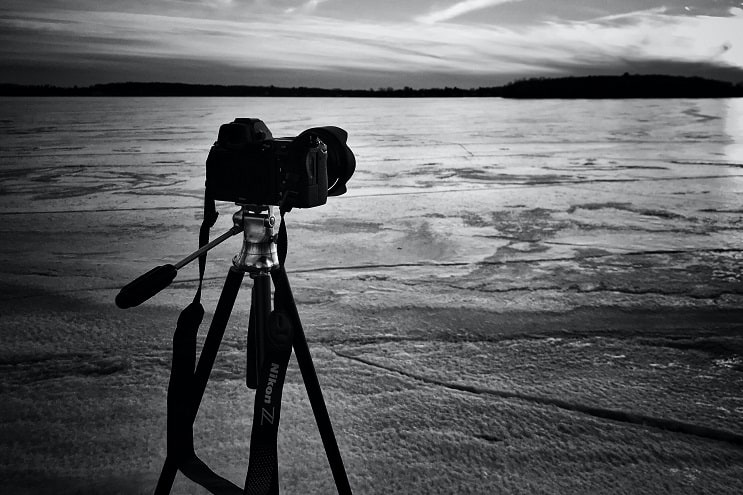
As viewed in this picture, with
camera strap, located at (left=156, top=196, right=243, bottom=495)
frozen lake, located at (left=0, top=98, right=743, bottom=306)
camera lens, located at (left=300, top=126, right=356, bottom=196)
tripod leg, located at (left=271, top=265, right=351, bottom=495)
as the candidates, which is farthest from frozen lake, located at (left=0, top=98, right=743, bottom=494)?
camera lens, located at (left=300, top=126, right=356, bottom=196)

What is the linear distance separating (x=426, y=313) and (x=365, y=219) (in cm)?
269

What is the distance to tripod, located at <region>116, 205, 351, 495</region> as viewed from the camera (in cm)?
139

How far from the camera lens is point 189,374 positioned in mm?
1571

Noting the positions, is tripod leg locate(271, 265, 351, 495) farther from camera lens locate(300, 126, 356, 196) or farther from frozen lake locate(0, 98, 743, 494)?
frozen lake locate(0, 98, 743, 494)

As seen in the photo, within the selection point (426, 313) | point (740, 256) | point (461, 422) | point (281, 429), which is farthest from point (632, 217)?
point (281, 429)

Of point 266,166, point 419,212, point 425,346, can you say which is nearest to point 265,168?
point 266,166

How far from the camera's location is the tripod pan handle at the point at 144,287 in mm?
1251

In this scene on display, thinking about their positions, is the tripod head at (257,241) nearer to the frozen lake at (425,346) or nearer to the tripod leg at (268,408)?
the tripod leg at (268,408)

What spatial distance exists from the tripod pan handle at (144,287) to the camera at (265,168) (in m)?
0.29

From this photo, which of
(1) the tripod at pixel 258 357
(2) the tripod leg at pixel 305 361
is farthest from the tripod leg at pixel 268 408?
→ (2) the tripod leg at pixel 305 361

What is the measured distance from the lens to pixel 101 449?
7.15 feet

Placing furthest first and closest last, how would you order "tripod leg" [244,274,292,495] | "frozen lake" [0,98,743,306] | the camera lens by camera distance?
1. "frozen lake" [0,98,743,306]
2. the camera lens
3. "tripod leg" [244,274,292,495]

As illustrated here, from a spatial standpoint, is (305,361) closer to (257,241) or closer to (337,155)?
(257,241)

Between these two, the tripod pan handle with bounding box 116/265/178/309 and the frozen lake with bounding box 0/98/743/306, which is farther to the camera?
the frozen lake with bounding box 0/98/743/306
